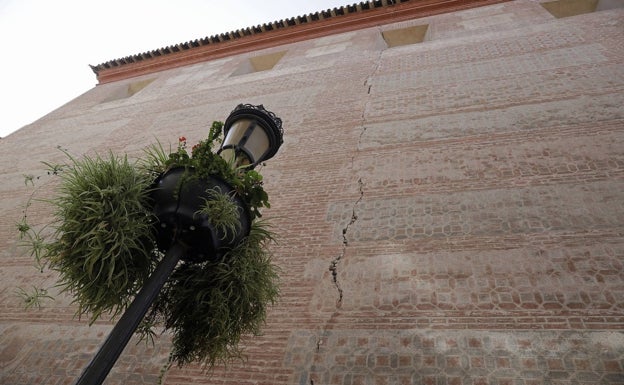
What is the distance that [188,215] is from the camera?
1.97 metres

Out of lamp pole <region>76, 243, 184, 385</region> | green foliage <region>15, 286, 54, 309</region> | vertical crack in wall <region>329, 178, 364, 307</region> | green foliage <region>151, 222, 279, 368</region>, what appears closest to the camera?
lamp pole <region>76, 243, 184, 385</region>

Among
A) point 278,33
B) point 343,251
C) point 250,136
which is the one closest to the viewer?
point 250,136

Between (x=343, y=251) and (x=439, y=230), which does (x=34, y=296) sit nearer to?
(x=343, y=251)

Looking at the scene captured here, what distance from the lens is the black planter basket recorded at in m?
1.98

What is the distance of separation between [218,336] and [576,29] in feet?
24.8

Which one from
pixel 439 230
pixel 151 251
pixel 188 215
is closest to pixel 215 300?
pixel 151 251

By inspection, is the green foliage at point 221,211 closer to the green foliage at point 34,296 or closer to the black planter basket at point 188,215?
the black planter basket at point 188,215

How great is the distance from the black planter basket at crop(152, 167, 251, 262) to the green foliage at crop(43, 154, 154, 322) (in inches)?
3.1

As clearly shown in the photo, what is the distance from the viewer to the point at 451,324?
2.97 meters

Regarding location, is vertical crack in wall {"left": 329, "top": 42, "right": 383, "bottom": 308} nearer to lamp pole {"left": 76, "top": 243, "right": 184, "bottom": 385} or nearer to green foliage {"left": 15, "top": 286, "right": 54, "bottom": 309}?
lamp pole {"left": 76, "top": 243, "right": 184, "bottom": 385}

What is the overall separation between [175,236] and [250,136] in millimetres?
876

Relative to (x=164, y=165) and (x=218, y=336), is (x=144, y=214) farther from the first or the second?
(x=218, y=336)

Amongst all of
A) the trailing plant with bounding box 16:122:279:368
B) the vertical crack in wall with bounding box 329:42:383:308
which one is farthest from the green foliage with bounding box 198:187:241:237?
the vertical crack in wall with bounding box 329:42:383:308

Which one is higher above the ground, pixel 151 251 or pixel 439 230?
pixel 151 251
